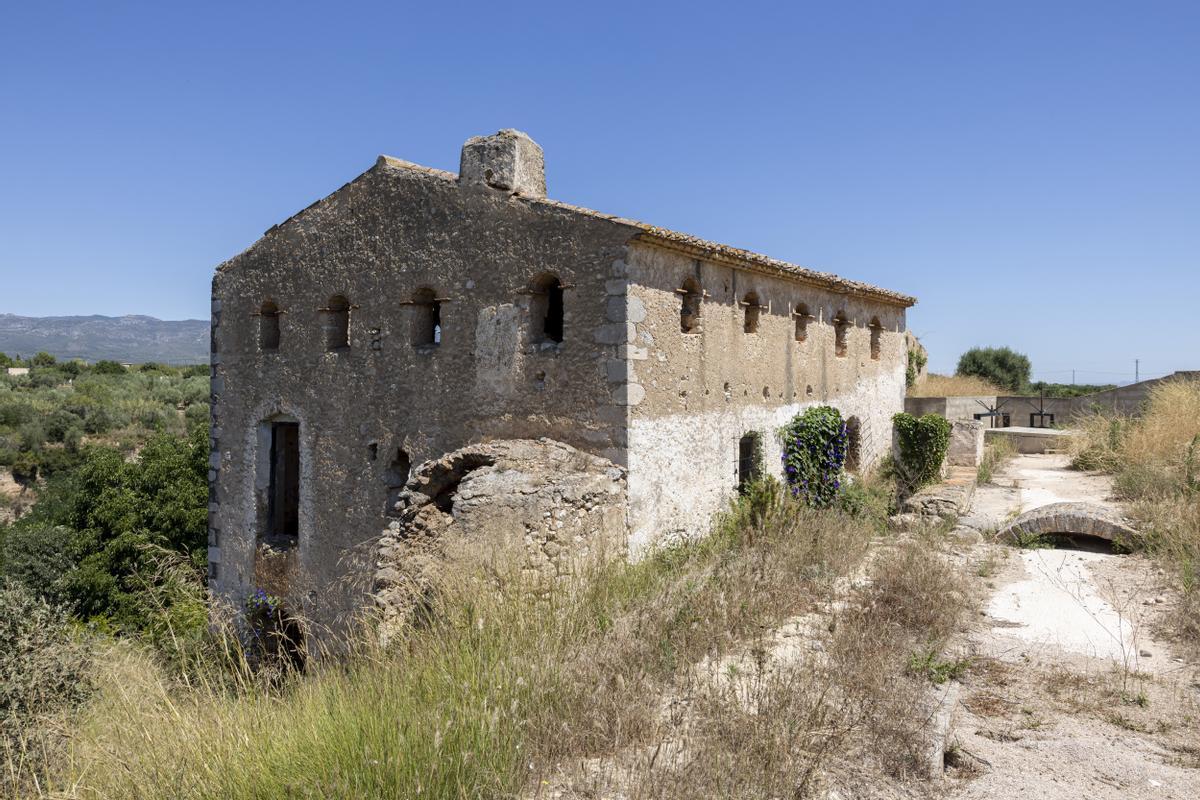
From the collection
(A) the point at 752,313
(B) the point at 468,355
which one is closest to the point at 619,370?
(B) the point at 468,355

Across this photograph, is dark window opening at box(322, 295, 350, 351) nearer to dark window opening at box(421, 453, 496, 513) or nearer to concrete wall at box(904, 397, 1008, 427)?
dark window opening at box(421, 453, 496, 513)

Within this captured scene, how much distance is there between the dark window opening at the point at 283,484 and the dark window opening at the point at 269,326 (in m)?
1.23

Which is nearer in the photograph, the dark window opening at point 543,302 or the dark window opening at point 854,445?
the dark window opening at point 543,302

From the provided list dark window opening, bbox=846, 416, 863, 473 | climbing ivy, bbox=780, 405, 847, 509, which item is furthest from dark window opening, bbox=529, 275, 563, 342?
dark window opening, bbox=846, 416, 863, 473

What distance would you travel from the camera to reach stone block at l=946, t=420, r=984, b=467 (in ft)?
50.8

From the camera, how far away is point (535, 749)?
12.3 feet

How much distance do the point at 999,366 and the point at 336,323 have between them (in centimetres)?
3779

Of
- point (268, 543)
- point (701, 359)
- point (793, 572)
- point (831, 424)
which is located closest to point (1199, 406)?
point (831, 424)

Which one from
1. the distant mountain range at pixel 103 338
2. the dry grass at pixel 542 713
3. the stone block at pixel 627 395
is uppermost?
the distant mountain range at pixel 103 338

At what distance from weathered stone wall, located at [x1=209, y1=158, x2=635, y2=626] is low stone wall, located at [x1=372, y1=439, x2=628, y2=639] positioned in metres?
0.53

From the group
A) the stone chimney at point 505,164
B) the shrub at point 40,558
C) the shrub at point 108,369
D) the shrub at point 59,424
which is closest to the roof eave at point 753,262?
the stone chimney at point 505,164

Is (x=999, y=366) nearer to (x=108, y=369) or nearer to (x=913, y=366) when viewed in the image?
(x=913, y=366)

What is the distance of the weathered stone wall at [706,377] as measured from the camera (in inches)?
351

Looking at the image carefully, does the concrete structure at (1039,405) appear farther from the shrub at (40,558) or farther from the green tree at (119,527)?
the shrub at (40,558)
